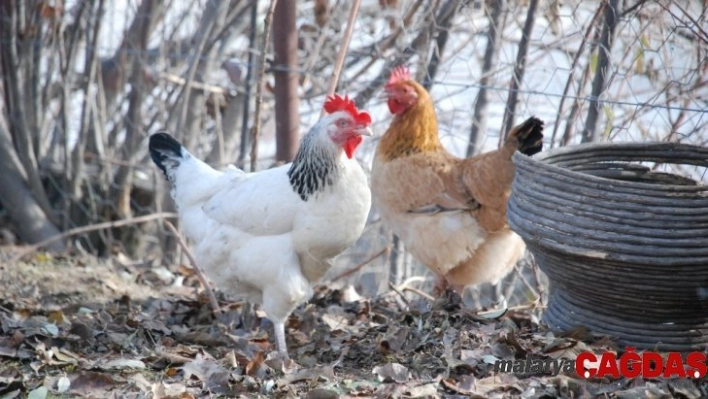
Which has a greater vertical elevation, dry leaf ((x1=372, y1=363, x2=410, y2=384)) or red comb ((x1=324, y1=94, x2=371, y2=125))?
red comb ((x1=324, y1=94, x2=371, y2=125))

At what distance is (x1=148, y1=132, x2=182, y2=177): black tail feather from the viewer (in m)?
3.82

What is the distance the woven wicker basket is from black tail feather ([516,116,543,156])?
570mm

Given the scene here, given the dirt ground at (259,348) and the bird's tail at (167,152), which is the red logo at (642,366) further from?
the bird's tail at (167,152)

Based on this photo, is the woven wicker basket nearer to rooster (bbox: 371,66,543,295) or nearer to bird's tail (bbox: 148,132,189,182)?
rooster (bbox: 371,66,543,295)

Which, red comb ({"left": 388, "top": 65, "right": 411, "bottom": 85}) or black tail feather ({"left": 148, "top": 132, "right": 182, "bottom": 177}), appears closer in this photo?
black tail feather ({"left": 148, "top": 132, "right": 182, "bottom": 177})

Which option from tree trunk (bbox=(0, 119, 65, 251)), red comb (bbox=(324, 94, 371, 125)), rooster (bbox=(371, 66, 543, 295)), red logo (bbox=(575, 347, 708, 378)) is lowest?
tree trunk (bbox=(0, 119, 65, 251))

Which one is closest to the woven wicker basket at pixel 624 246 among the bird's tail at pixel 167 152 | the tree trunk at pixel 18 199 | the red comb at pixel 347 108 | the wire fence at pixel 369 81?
the red comb at pixel 347 108

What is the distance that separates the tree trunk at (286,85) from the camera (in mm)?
4078

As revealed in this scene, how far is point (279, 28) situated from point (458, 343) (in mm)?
2055

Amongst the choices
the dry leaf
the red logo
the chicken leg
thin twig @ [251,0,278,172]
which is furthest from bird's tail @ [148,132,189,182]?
the red logo

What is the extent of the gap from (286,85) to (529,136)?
1.34m

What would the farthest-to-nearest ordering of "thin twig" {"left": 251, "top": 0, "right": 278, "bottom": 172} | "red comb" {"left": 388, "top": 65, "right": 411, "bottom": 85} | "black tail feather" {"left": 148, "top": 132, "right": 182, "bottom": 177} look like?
"red comb" {"left": 388, "top": 65, "right": 411, "bottom": 85} < "black tail feather" {"left": 148, "top": 132, "right": 182, "bottom": 177} < "thin twig" {"left": 251, "top": 0, "right": 278, "bottom": 172}

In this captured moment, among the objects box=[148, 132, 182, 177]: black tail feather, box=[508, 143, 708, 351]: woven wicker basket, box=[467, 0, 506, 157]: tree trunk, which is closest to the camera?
box=[508, 143, 708, 351]: woven wicker basket

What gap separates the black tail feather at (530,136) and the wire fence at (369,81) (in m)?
0.21
